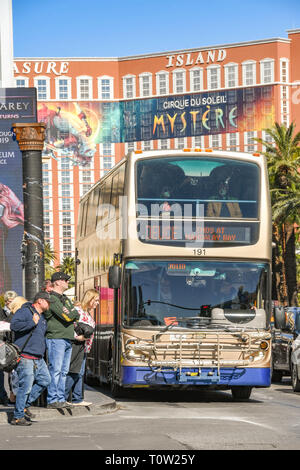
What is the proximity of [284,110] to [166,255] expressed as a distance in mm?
135951

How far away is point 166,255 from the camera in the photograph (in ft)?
56.2

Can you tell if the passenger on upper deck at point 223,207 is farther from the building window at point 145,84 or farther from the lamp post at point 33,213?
the building window at point 145,84

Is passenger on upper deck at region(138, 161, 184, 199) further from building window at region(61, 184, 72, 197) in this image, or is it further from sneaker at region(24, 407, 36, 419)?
building window at region(61, 184, 72, 197)

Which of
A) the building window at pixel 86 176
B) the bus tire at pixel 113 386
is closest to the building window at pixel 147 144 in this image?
the building window at pixel 86 176

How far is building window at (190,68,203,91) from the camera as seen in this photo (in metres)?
154

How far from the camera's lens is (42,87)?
15988 centimetres

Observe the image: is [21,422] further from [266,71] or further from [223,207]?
[266,71]

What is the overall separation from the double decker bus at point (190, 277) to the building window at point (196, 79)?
137879 millimetres

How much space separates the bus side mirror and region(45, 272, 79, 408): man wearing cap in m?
3.48

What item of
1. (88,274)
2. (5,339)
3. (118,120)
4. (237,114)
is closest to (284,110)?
(237,114)

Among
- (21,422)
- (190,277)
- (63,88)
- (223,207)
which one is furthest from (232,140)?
(21,422)

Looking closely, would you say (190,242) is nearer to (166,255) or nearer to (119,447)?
(166,255)

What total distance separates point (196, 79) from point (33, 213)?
448ft

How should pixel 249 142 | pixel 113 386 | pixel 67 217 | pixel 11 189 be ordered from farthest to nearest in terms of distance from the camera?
pixel 67 217 → pixel 249 142 → pixel 11 189 → pixel 113 386
